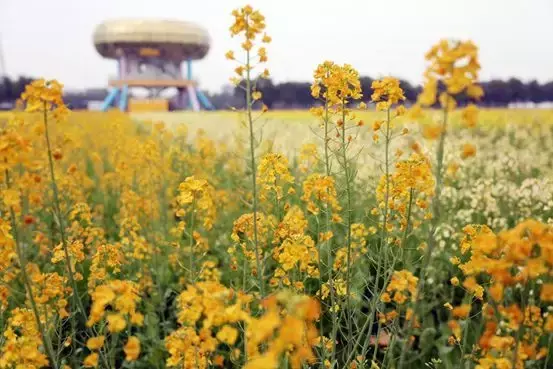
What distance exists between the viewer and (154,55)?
50.1 meters

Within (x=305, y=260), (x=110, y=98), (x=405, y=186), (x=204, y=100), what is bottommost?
(x=305, y=260)

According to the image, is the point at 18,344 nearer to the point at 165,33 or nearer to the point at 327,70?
the point at 327,70

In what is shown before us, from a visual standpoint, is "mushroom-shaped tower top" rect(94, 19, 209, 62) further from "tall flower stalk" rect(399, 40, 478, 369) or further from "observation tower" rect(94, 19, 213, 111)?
"tall flower stalk" rect(399, 40, 478, 369)

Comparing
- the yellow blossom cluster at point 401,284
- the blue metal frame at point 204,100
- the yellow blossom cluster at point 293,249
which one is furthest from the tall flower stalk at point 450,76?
the blue metal frame at point 204,100

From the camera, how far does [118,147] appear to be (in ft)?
19.7

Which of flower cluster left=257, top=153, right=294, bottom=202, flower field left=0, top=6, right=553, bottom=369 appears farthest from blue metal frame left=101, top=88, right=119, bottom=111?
flower cluster left=257, top=153, right=294, bottom=202

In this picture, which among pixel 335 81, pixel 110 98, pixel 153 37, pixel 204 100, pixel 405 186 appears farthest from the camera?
pixel 204 100

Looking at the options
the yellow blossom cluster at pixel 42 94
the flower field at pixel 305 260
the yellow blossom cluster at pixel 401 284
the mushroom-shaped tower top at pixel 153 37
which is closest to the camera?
the flower field at pixel 305 260

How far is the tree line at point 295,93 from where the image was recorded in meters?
3.22

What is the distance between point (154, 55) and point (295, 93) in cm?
2028

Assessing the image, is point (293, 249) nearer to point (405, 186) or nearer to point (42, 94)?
point (405, 186)

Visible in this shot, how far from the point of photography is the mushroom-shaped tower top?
4894 centimetres

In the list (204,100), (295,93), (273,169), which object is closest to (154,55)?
(204,100)

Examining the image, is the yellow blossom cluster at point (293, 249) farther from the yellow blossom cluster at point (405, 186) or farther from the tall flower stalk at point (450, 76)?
the tall flower stalk at point (450, 76)
